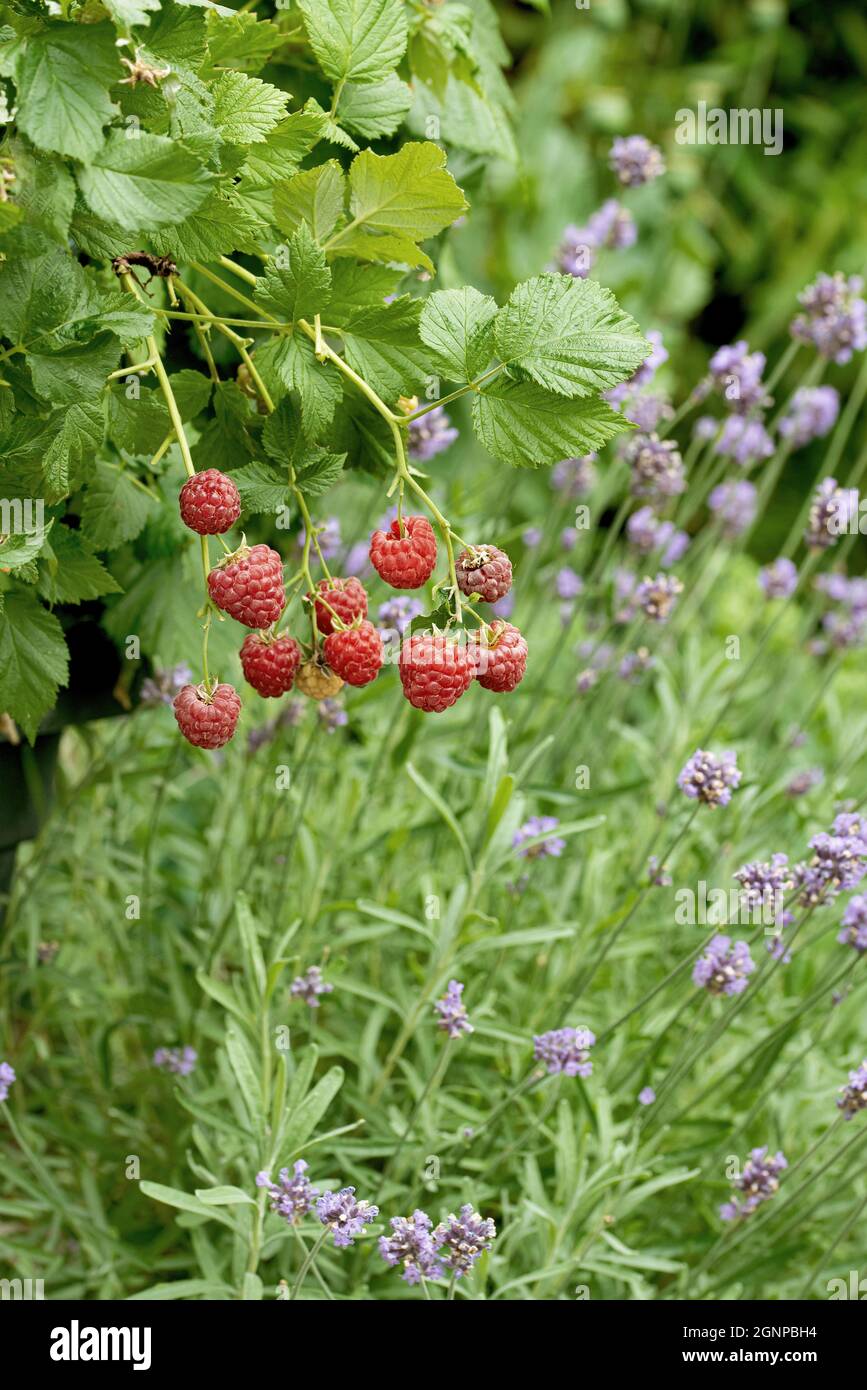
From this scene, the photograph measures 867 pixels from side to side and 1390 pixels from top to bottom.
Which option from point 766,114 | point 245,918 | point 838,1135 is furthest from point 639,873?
point 766,114

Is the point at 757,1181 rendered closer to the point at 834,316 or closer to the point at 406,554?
the point at 406,554

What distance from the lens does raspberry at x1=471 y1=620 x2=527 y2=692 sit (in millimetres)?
707

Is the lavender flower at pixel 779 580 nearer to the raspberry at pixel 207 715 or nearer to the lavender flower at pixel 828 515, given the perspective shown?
the lavender flower at pixel 828 515

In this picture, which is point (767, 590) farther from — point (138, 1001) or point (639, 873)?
point (138, 1001)

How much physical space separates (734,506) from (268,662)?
105cm

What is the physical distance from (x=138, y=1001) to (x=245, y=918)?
0.29 metres

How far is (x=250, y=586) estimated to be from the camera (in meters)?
0.71

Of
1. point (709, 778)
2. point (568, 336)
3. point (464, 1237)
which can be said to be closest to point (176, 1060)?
point (464, 1237)

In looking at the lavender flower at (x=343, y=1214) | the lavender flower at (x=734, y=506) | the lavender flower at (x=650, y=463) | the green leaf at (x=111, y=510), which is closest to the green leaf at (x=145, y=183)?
the green leaf at (x=111, y=510)

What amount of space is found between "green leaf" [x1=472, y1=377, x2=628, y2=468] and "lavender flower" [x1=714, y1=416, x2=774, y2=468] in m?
0.73

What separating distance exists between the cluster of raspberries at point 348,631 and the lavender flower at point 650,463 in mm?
575

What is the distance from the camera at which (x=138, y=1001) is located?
1232 mm

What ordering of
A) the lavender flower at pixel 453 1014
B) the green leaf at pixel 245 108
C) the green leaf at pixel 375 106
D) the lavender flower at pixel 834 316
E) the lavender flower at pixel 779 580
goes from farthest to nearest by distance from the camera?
the lavender flower at pixel 779 580, the lavender flower at pixel 834 316, the lavender flower at pixel 453 1014, the green leaf at pixel 375 106, the green leaf at pixel 245 108

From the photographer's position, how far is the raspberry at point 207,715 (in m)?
0.73
